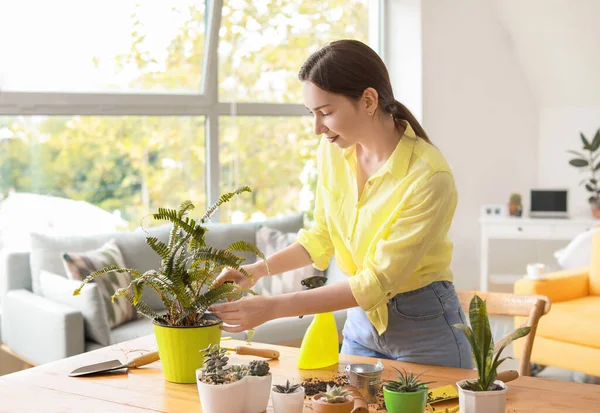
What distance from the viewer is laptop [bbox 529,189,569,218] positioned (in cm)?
600

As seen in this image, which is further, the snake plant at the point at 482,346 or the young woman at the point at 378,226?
the young woman at the point at 378,226

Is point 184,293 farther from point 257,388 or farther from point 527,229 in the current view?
point 527,229

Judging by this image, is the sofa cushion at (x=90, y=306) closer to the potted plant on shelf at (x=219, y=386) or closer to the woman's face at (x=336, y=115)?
the woman's face at (x=336, y=115)

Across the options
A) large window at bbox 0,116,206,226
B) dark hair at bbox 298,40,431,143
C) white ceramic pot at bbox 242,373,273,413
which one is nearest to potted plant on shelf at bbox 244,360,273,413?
white ceramic pot at bbox 242,373,273,413

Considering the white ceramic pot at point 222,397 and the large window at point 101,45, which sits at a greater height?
the large window at point 101,45

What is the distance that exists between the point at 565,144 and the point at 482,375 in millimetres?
5486

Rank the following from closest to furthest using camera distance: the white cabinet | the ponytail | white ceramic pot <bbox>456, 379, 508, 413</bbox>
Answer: white ceramic pot <bbox>456, 379, 508, 413</bbox>, the ponytail, the white cabinet

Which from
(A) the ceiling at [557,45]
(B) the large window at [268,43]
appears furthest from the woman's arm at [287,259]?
(A) the ceiling at [557,45]

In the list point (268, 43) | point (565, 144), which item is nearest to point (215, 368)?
point (268, 43)

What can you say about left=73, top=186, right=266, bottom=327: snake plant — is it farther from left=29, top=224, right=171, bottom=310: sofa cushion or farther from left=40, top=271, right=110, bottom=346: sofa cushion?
left=29, top=224, right=171, bottom=310: sofa cushion

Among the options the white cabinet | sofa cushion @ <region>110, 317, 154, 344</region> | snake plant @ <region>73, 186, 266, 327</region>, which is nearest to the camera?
snake plant @ <region>73, 186, 266, 327</region>

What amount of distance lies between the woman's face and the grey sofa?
73.2 inches

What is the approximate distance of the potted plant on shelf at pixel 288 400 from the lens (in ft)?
5.36

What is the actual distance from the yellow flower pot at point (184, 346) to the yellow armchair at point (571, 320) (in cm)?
270
